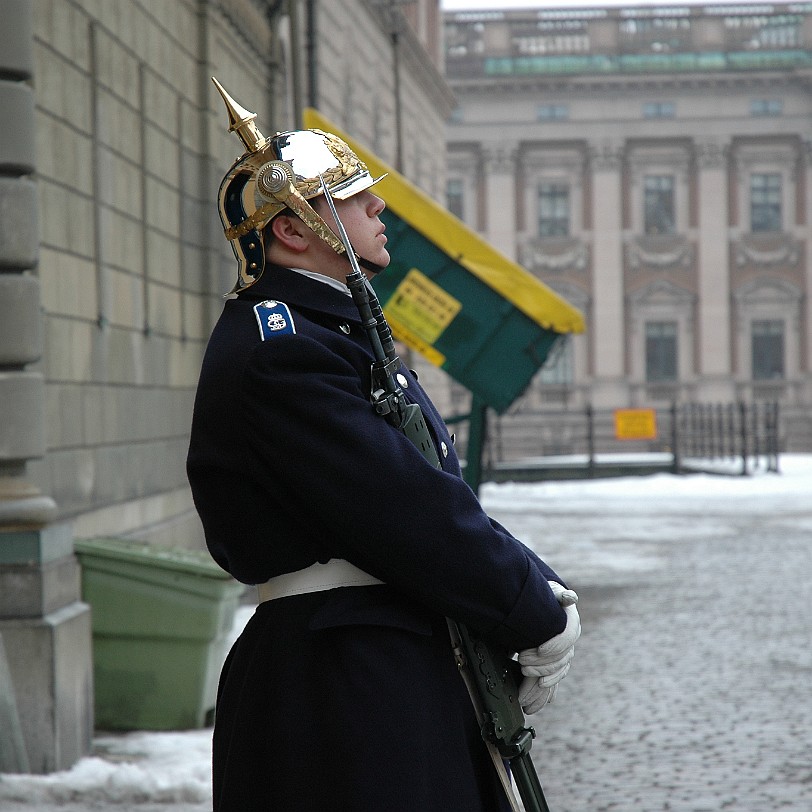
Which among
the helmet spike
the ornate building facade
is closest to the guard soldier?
the helmet spike

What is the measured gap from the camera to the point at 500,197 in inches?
1860

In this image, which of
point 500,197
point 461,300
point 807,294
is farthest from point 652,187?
point 461,300

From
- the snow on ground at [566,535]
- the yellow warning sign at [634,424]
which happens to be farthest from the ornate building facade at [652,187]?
the yellow warning sign at [634,424]

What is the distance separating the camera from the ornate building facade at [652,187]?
46.2 m

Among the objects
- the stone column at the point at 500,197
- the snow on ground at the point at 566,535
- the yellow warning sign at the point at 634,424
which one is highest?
the stone column at the point at 500,197

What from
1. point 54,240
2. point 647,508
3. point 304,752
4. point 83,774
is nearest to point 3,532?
point 83,774

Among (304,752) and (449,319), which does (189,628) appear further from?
(449,319)

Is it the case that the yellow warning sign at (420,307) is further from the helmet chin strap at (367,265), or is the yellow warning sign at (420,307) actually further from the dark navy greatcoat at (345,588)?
the dark navy greatcoat at (345,588)

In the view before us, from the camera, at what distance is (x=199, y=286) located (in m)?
10.3

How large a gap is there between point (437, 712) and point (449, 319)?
954 centimetres

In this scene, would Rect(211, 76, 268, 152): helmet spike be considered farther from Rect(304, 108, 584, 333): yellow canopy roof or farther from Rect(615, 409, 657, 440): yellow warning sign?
Rect(615, 409, 657, 440): yellow warning sign

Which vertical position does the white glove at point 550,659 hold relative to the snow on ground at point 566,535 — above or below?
above

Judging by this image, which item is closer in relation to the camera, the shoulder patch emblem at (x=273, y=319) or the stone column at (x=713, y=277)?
the shoulder patch emblem at (x=273, y=319)

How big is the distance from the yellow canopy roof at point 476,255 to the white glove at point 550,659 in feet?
29.0
